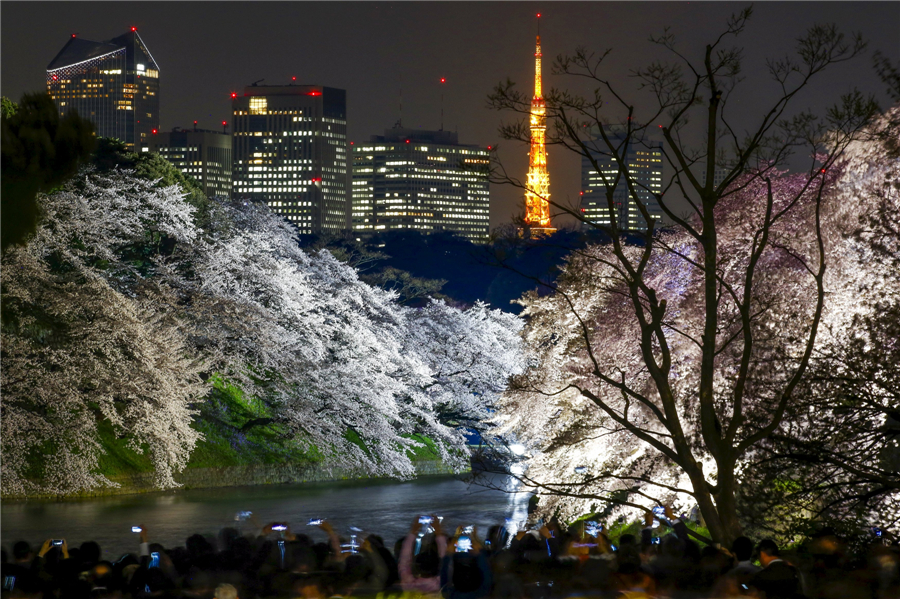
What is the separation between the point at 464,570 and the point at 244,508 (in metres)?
20.2

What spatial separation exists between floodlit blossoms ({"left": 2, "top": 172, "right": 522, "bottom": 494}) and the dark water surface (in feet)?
2.83

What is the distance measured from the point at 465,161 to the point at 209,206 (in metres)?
26.0

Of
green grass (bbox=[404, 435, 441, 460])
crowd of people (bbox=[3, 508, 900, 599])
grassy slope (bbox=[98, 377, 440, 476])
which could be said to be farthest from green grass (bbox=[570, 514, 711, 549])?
green grass (bbox=[404, 435, 441, 460])

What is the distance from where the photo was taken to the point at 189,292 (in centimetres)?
3152

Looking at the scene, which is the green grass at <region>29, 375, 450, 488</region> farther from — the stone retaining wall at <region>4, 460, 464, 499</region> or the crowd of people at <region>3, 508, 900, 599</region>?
the crowd of people at <region>3, 508, 900, 599</region>

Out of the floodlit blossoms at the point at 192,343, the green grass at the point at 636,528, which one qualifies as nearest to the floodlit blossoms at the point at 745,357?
the green grass at the point at 636,528

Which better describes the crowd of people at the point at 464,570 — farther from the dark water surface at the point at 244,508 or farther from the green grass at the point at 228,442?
the green grass at the point at 228,442

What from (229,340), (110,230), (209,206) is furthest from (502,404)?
(209,206)

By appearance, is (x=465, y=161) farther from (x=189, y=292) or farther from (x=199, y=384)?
(x=189, y=292)

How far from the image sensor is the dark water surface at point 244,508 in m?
23.1

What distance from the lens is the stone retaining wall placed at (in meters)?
29.2

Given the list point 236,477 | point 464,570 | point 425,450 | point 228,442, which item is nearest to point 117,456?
point 236,477

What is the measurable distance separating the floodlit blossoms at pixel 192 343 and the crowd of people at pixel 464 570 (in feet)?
44.6

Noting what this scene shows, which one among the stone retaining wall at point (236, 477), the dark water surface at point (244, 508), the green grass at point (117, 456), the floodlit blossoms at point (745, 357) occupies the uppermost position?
the floodlit blossoms at point (745, 357)
